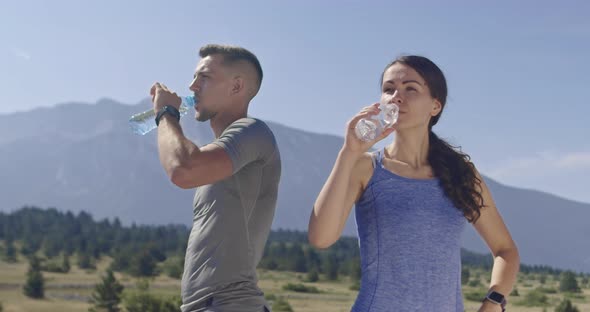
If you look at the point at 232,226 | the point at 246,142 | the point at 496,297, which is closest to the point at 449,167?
the point at 496,297

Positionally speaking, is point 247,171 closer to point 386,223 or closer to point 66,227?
point 386,223

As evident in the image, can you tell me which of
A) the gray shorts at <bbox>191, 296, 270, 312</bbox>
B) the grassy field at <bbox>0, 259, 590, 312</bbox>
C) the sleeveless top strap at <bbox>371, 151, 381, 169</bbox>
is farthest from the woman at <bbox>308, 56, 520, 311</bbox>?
the grassy field at <bbox>0, 259, 590, 312</bbox>

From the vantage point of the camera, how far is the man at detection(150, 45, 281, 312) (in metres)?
3.71

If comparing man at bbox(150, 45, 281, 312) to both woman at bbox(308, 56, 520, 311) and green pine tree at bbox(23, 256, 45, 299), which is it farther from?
green pine tree at bbox(23, 256, 45, 299)

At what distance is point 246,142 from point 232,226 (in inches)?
15.6

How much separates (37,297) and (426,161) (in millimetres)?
63106

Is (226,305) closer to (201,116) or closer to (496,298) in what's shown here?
(201,116)

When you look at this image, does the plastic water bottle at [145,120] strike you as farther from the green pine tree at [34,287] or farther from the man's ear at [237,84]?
the green pine tree at [34,287]

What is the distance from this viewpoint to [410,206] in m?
3.97

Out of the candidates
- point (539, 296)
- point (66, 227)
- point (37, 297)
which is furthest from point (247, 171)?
point (66, 227)

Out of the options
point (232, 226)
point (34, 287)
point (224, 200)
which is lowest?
point (34, 287)

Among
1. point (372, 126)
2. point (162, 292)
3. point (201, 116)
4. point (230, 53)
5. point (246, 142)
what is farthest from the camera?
point (162, 292)

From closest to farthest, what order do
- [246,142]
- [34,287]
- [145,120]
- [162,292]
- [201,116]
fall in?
[246,142] < [201,116] < [145,120] < [162,292] < [34,287]

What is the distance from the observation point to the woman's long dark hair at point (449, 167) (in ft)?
13.5
